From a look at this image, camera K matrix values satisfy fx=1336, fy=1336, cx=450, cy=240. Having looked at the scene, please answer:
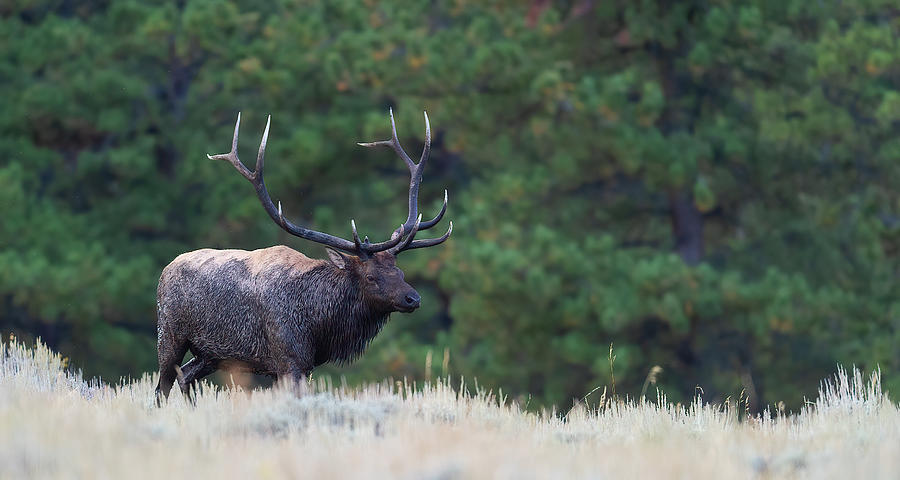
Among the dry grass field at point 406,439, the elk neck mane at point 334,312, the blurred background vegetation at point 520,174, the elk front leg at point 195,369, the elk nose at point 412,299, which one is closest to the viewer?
the dry grass field at point 406,439

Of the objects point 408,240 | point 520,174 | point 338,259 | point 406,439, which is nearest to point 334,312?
point 338,259

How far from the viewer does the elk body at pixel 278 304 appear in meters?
8.40

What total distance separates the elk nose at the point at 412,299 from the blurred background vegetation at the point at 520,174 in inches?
338

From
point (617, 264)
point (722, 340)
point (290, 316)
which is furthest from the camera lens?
point (722, 340)

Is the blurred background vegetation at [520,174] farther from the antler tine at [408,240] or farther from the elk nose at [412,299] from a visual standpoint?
the elk nose at [412,299]

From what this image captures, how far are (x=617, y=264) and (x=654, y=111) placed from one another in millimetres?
2126

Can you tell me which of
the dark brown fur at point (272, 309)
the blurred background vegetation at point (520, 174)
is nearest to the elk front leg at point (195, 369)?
the dark brown fur at point (272, 309)

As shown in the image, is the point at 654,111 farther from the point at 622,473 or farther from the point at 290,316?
the point at 622,473

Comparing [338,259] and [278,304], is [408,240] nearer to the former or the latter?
[338,259]

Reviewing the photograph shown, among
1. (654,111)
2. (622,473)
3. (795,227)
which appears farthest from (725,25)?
(622,473)

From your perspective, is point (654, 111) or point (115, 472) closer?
point (115, 472)

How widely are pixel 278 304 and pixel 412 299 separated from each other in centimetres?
84

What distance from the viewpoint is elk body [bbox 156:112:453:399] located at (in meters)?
8.40

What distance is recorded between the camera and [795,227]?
19234mm
